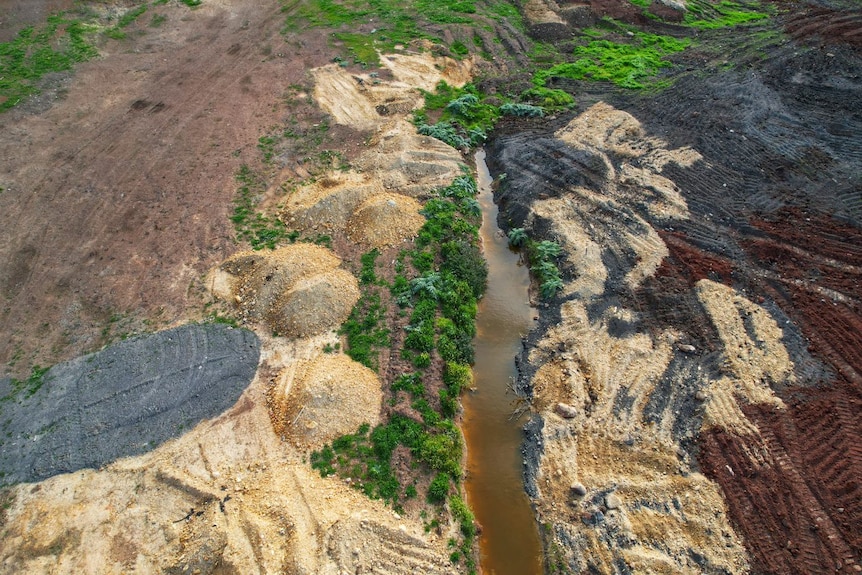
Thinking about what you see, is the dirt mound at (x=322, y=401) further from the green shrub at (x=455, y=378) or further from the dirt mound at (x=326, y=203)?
the dirt mound at (x=326, y=203)

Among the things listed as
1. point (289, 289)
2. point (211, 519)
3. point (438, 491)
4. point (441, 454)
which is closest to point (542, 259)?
point (441, 454)

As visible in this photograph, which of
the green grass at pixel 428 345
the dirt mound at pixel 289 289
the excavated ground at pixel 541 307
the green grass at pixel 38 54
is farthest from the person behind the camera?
the green grass at pixel 38 54

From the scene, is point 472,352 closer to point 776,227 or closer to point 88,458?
point 88,458

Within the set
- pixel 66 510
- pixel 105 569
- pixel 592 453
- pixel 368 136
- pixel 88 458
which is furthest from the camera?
pixel 368 136

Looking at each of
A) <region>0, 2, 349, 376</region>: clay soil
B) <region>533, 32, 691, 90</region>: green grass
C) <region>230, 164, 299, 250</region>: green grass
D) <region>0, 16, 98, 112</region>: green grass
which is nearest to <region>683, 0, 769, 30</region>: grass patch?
<region>533, 32, 691, 90</region>: green grass

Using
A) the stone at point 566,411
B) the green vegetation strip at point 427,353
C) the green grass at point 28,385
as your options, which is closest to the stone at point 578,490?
the stone at point 566,411

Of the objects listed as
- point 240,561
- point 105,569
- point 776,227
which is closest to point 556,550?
point 240,561
